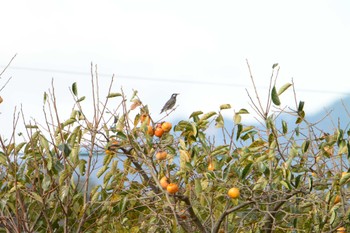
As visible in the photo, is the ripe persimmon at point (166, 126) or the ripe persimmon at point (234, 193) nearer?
the ripe persimmon at point (234, 193)

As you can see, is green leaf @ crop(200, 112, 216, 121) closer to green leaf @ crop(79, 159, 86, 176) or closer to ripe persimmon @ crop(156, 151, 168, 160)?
ripe persimmon @ crop(156, 151, 168, 160)

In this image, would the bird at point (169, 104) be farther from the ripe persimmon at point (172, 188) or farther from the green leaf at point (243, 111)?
the ripe persimmon at point (172, 188)

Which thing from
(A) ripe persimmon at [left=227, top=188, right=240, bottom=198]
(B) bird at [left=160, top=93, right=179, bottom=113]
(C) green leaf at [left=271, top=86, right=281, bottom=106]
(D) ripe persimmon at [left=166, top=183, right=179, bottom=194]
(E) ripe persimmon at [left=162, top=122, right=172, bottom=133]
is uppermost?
(C) green leaf at [left=271, top=86, right=281, bottom=106]

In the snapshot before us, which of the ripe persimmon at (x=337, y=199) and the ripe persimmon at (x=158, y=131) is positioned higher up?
the ripe persimmon at (x=158, y=131)

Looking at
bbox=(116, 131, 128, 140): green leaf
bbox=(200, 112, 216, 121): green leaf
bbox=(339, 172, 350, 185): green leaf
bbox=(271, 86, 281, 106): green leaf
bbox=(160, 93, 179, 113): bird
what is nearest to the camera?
bbox=(339, 172, 350, 185): green leaf

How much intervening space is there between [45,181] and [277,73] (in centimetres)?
111

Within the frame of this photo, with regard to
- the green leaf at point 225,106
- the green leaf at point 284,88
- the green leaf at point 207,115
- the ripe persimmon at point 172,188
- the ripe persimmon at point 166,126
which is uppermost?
the green leaf at point 284,88

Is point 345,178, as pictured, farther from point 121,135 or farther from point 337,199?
point 121,135

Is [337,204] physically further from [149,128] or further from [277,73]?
[149,128]

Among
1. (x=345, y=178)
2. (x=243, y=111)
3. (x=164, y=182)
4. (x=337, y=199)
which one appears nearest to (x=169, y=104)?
(x=243, y=111)

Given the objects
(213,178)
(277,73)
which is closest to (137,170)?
(213,178)

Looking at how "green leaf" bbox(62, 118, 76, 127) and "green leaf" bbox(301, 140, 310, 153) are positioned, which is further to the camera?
"green leaf" bbox(62, 118, 76, 127)

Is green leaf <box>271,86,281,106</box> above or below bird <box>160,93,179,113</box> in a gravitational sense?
above

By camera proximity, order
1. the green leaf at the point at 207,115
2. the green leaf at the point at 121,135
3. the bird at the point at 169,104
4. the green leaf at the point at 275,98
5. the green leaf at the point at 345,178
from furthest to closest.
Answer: the bird at the point at 169,104 → the green leaf at the point at 207,115 → the green leaf at the point at 121,135 → the green leaf at the point at 275,98 → the green leaf at the point at 345,178
